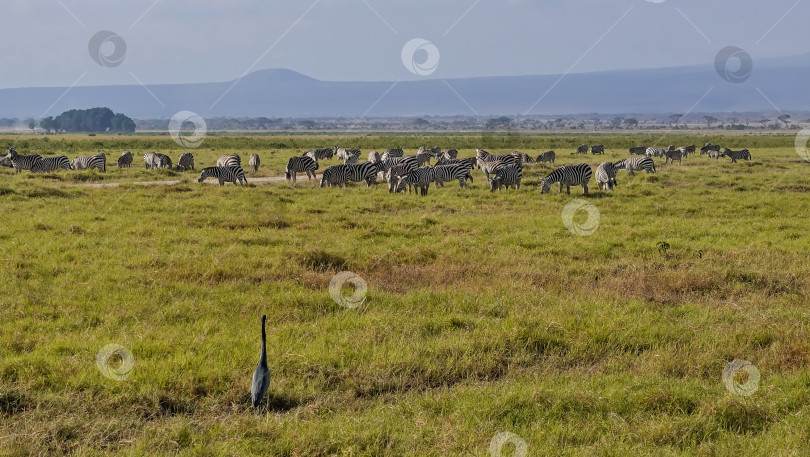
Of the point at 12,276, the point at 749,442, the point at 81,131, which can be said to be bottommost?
the point at 749,442

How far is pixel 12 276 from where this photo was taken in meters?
10.3

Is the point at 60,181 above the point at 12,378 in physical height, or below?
above

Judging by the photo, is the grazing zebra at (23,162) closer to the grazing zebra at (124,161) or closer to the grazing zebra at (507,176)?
the grazing zebra at (124,161)

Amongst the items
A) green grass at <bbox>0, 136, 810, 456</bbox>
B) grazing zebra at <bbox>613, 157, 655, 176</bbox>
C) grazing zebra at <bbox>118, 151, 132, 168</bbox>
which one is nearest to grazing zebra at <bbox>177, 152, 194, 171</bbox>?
grazing zebra at <bbox>118, 151, 132, 168</bbox>

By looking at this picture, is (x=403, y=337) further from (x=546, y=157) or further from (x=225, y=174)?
(x=546, y=157)

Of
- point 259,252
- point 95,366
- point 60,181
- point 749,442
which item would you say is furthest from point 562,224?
point 60,181

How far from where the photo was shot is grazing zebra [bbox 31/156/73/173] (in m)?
33.7

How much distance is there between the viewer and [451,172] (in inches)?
1083

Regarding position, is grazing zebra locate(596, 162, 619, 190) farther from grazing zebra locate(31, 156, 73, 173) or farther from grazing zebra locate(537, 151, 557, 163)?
grazing zebra locate(31, 156, 73, 173)

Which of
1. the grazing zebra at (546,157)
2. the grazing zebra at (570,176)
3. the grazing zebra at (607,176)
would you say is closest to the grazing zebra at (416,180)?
the grazing zebra at (570,176)

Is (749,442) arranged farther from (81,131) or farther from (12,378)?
(81,131)

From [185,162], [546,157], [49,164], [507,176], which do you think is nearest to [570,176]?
[507,176]

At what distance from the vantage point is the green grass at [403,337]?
565 cm

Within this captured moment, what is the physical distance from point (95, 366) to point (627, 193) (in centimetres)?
2088
